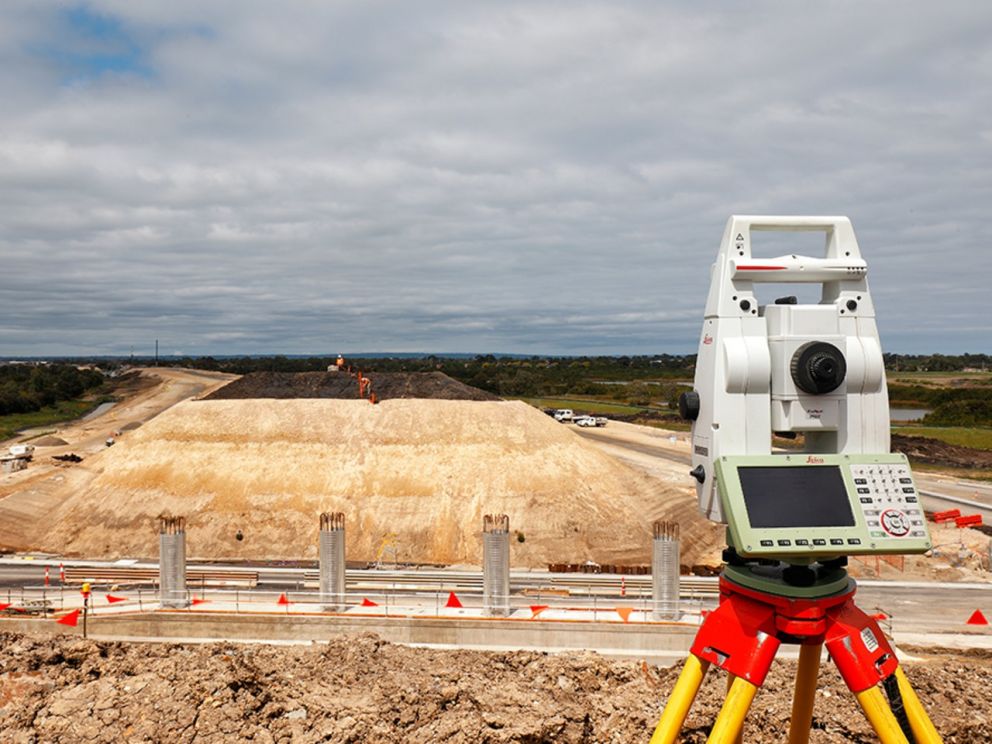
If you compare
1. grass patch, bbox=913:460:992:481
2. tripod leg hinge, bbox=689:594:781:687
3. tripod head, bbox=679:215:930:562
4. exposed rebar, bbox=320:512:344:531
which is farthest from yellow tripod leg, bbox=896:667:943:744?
grass patch, bbox=913:460:992:481

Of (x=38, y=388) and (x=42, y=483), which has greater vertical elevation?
(x=38, y=388)

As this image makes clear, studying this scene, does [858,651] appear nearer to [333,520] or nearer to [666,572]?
[666,572]

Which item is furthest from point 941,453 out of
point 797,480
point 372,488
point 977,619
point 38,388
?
point 38,388

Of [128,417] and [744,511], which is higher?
[744,511]

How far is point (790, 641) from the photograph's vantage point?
17.6 feet

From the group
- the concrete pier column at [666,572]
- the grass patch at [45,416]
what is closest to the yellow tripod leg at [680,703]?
the concrete pier column at [666,572]

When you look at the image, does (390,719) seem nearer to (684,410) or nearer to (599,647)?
(684,410)

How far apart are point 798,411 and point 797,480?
67 centimetres

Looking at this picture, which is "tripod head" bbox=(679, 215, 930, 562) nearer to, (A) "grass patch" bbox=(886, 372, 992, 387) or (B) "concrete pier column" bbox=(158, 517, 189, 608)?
(B) "concrete pier column" bbox=(158, 517, 189, 608)

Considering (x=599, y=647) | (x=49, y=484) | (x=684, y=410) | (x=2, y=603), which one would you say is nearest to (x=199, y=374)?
(x=49, y=484)

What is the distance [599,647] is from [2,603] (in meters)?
21.1

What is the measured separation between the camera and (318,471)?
133ft

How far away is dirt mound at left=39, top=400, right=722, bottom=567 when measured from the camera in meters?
36.9

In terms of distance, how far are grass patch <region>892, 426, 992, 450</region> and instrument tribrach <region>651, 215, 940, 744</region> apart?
273 ft
